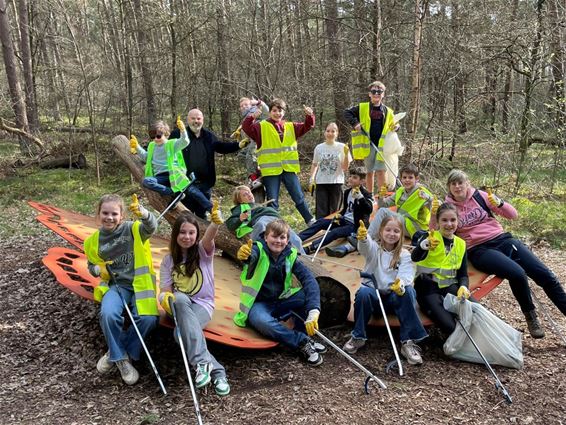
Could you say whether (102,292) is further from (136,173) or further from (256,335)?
(136,173)

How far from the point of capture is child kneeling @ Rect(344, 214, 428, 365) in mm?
4336

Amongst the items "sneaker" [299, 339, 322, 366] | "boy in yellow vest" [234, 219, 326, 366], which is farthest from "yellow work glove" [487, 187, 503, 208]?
"sneaker" [299, 339, 322, 366]

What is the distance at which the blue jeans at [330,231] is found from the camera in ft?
21.6

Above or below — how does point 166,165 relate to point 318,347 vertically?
above

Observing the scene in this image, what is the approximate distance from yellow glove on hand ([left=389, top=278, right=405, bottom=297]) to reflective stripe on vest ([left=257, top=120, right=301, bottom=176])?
3.01 meters

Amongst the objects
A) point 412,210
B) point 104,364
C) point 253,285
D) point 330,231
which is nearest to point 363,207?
point 330,231

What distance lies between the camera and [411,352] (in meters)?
4.23

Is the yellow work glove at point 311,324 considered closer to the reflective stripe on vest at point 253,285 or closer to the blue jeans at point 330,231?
the reflective stripe on vest at point 253,285

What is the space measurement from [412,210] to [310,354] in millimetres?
2325

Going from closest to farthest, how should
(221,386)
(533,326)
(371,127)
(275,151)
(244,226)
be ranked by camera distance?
(221,386), (533,326), (244,226), (275,151), (371,127)

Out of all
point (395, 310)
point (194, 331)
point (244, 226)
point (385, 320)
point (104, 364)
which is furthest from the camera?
point (244, 226)

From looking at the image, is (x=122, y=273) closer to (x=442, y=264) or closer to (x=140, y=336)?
(x=140, y=336)

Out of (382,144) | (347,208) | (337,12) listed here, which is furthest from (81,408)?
(337,12)

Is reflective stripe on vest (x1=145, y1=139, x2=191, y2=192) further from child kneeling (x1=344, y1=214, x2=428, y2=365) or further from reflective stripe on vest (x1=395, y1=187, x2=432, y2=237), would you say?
child kneeling (x1=344, y1=214, x2=428, y2=365)
